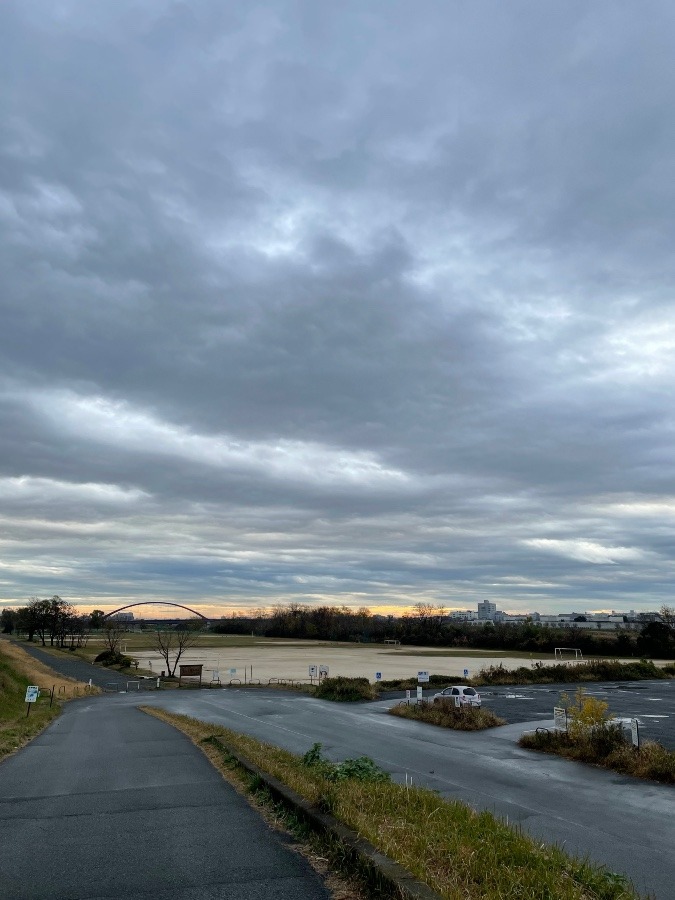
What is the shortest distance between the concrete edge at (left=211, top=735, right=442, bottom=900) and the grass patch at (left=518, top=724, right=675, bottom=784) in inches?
414

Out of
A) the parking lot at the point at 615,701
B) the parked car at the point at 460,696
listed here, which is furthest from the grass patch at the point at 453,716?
the parking lot at the point at 615,701

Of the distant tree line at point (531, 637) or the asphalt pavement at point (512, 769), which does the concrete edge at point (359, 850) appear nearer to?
the asphalt pavement at point (512, 769)

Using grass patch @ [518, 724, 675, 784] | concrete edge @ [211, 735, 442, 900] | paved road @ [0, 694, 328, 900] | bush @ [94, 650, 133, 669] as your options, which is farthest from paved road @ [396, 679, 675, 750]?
bush @ [94, 650, 133, 669]

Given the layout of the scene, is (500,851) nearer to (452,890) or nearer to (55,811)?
(452,890)

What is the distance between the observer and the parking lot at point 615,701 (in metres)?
26.6

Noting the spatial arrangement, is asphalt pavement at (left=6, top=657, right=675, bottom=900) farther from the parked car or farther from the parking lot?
the parked car

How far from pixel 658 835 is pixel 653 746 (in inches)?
300

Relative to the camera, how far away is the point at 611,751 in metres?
18.1

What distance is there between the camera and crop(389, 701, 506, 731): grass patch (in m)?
26.8

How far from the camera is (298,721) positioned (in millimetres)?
29375

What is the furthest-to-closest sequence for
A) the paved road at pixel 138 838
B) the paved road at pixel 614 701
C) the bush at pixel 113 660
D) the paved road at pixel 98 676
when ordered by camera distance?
the bush at pixel 113 660
the paved road at pixel 98 676
the paved road at pixel 614 701
the paved road at pixel 138 838

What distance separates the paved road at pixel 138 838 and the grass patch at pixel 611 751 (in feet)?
33.0

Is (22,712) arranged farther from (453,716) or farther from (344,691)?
(453,716)

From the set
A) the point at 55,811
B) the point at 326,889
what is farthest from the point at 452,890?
the point at 55,811
